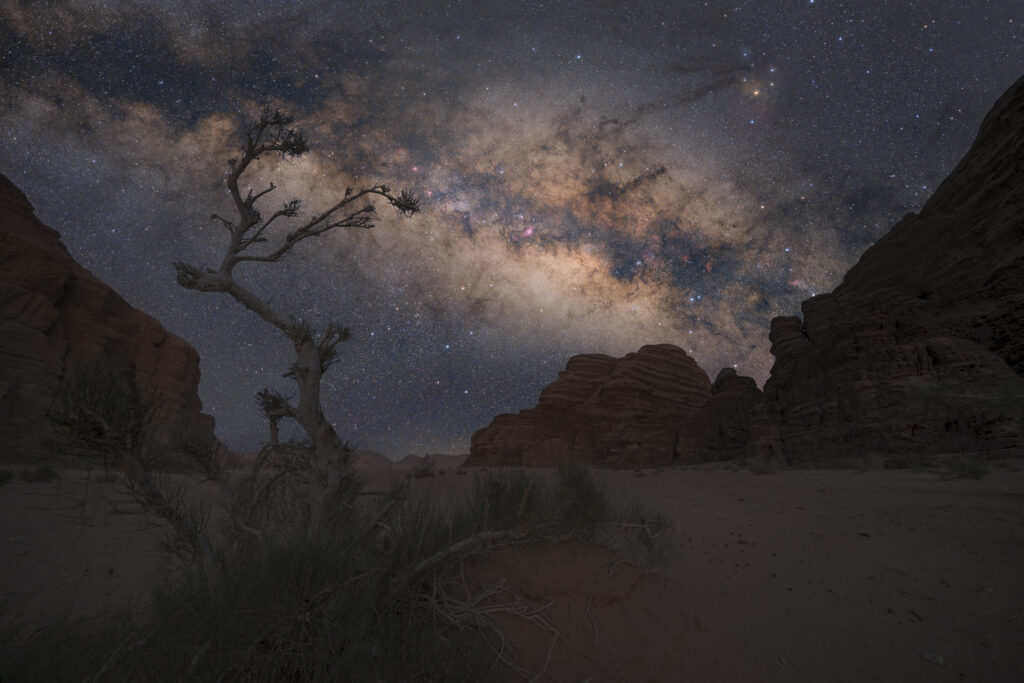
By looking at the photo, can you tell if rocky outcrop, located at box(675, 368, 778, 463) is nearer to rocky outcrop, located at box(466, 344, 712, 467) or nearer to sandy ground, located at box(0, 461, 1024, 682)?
rocky outcrop, located at box(466, 344, 712, 467)

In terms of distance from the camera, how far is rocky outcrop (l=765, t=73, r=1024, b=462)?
21.1 m

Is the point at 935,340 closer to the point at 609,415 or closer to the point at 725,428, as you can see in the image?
the point at 725,428

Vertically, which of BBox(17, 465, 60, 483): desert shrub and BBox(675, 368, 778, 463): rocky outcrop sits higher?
BBox(675, 368, 778, 463): rocky outcrop

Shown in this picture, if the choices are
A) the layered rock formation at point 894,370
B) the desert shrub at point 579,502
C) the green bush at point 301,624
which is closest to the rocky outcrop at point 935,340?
the layered rock formation at point 894,370

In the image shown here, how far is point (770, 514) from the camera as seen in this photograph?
309 inches

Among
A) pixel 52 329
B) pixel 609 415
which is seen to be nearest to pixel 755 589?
pixel 52 329

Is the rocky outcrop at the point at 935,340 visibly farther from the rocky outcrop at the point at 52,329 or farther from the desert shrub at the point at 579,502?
the rocky outcrop at the point at 52,329

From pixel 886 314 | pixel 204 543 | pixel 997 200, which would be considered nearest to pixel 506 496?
pixel 204 543

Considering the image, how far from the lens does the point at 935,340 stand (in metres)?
24.8

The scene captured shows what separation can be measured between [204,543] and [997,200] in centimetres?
4348

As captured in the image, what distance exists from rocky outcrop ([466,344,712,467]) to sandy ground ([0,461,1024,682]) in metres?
35.3

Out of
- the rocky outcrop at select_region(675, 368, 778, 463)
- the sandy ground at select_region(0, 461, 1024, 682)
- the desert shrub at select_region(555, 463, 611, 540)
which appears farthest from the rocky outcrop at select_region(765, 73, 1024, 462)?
the desert shrub at select_region(555, 463, 611, 540)

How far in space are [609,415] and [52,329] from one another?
45672 millimetres

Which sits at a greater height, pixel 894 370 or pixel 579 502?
pixel 894 370
